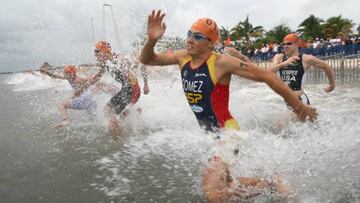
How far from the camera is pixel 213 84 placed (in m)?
4.27

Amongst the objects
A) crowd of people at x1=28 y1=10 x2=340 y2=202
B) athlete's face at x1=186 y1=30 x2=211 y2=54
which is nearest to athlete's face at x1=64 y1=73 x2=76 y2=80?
crowd of people at x1=28 y1=10 x2=340 y2=202

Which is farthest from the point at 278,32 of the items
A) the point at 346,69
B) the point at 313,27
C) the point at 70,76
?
the point at 70,76

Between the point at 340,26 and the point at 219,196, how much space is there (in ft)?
207

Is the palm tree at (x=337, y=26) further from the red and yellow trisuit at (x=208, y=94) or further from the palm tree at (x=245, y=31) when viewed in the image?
the red and yellow trisuit at (x=208, y=94)

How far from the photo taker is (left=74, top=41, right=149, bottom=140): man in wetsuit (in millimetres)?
8711

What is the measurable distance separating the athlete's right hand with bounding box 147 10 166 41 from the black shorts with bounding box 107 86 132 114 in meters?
4.59

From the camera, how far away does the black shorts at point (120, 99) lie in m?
8.98

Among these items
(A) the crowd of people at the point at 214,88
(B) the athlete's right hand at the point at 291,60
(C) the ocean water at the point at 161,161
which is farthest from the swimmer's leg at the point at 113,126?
(A) the crowd of people at the point at 214,88

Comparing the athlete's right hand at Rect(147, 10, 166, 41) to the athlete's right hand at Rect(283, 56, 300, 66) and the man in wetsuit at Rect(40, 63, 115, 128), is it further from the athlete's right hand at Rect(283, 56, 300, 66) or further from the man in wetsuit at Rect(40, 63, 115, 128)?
the man in wetsuit at Rect(40, 63, 115, 128)

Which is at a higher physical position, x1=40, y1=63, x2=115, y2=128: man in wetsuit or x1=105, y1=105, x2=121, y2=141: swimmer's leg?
x1=40, y1=63, x2=115, y2=128: man in wetsuit

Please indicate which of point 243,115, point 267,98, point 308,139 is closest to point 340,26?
point 267,98

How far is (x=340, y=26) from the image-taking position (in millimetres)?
61688

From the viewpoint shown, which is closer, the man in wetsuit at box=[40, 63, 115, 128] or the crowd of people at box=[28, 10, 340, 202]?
the crowd of people at box=[28, 10, 340, 202]

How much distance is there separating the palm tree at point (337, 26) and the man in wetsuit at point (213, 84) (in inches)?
2334
